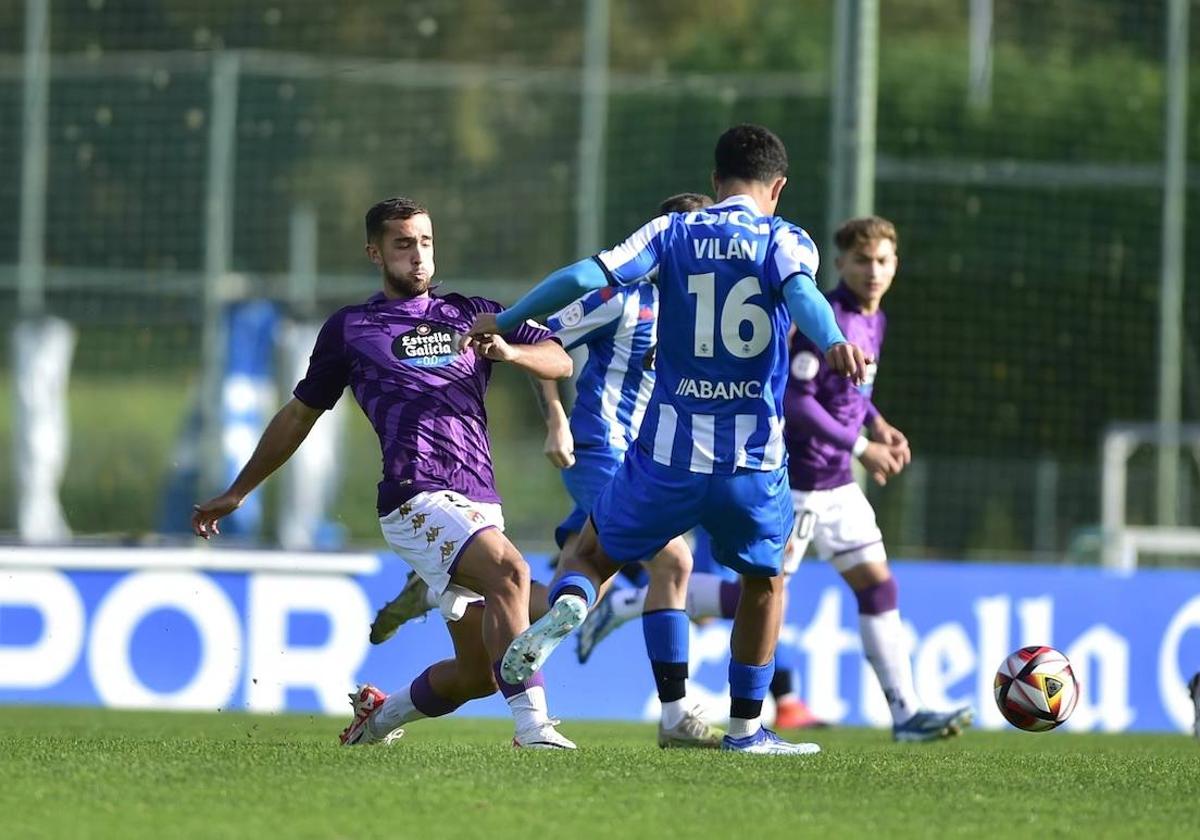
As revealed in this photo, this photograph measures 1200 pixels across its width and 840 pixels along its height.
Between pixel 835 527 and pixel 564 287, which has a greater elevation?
pixel 564 287

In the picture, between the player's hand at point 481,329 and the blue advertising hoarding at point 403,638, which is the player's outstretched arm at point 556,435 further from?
the blue advertising hoarding at point 403,638

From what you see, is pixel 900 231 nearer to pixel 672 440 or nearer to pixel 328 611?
pixel 328 611

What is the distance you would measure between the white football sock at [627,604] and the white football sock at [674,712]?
1825 mm

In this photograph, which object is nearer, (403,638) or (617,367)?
(617,367)

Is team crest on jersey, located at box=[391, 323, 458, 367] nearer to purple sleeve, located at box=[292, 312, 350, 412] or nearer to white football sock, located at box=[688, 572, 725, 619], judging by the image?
purple sleeve, located at box=[292, 312, 350, 412]

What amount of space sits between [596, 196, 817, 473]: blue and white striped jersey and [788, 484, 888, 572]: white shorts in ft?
8.48

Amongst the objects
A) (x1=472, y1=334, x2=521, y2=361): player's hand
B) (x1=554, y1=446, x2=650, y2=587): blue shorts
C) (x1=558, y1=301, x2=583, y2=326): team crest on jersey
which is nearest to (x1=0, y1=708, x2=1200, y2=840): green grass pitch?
(x1=472, y1=334, x2=521, y2=361): player's hand

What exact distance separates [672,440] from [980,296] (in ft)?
43.7

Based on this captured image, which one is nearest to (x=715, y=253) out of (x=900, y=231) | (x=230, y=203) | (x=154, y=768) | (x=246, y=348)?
(x=154, y=768)

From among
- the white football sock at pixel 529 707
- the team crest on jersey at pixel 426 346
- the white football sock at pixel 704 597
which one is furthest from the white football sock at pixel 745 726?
the white football sock at pixel 704 597

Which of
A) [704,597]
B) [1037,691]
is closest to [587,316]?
[704,597]

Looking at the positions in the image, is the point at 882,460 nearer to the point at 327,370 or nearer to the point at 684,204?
the point at 684,204

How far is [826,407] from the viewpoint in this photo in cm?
980

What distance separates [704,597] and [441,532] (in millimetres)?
3171
